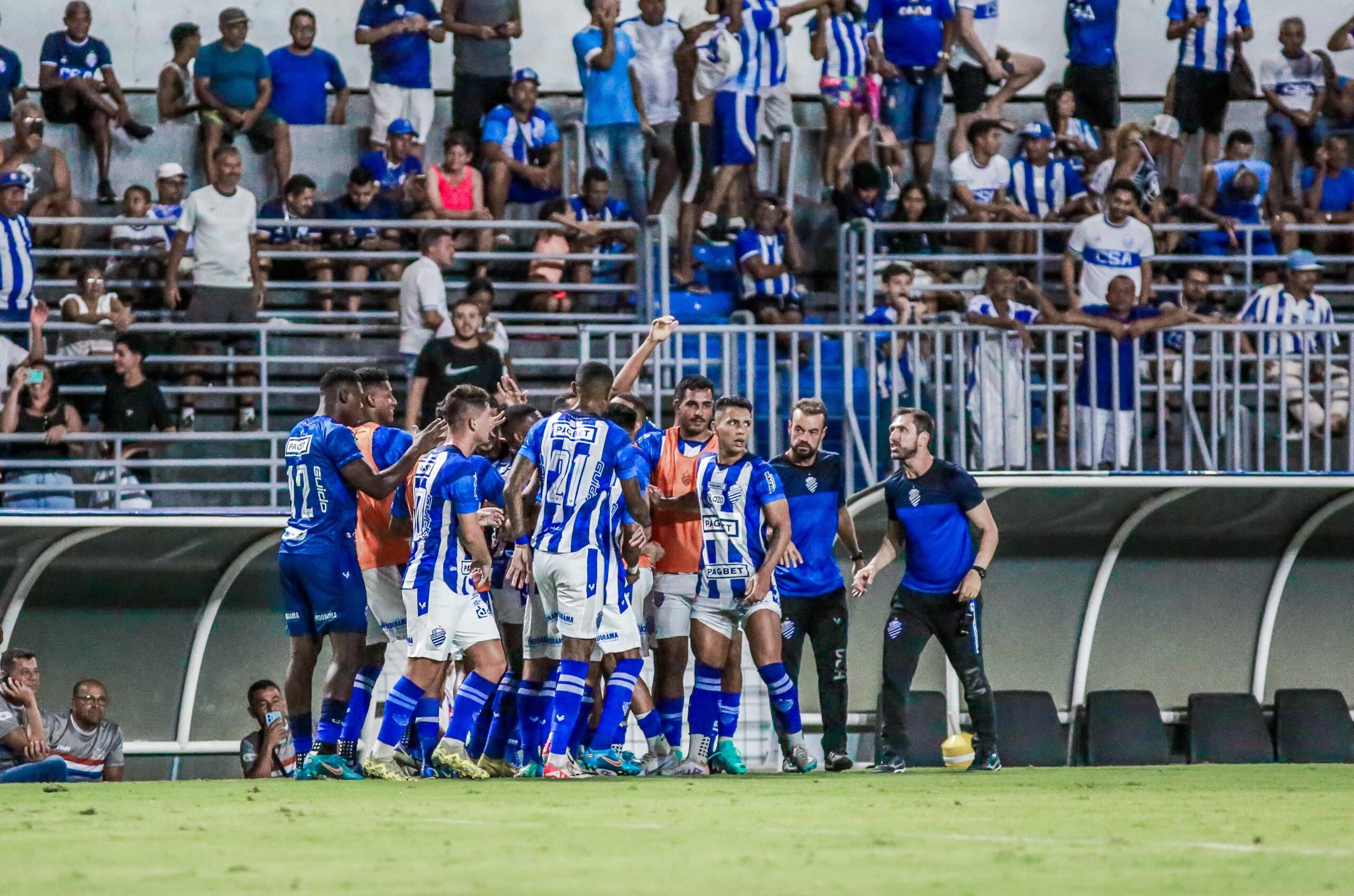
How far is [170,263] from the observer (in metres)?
16.8

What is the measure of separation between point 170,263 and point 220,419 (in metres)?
1.32

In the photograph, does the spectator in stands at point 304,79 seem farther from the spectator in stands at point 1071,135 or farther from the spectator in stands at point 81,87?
the spectator in stands at point 1071,135

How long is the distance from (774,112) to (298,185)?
4.84m

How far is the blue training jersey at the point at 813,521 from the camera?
12109 mm

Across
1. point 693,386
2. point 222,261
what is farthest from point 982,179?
point 693,386

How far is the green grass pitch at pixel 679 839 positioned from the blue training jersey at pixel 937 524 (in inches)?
74.8

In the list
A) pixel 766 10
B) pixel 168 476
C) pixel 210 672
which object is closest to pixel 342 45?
pixel 766 10

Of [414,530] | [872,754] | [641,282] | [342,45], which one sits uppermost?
[342,45]

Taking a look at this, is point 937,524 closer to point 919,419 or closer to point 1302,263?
point 919,419

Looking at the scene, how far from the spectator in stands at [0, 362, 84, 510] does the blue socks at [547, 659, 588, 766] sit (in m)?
6.01

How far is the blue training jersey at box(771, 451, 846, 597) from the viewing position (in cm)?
1211

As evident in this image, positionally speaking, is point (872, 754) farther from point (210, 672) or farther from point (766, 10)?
point (766, 10)

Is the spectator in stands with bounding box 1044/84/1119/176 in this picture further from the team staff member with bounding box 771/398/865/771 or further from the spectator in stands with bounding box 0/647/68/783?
the spectator in stands with bounding box 0/647/68/783

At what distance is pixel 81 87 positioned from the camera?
62.4 feet
